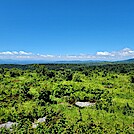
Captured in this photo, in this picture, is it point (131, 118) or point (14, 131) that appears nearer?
point (14, 131)

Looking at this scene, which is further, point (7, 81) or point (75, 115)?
point (7, 81)

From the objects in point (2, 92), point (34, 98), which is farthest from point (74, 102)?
point (2, 92)

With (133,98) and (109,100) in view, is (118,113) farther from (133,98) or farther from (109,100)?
(133,98)

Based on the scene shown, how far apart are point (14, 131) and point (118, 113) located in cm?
1162

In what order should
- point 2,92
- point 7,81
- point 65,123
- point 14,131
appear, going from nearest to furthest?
point 14,131 → point 65,123 → point 2,92 → point 7,81

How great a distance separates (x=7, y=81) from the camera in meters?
42.9

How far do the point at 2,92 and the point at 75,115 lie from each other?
573 inches

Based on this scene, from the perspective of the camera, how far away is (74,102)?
31516 mm

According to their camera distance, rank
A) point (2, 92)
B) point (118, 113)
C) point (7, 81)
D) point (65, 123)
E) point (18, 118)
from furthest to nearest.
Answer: point (7, 81), point (2, 92), point (118, 113), point (18, 118), point (65, 123)

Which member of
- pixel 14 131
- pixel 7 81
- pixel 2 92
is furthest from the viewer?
pixel 7 81

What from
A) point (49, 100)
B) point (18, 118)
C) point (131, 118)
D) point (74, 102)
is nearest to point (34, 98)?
point (49, 100)

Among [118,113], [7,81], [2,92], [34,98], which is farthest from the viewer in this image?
[7,81]

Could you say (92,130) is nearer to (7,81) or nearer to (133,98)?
(133,98)

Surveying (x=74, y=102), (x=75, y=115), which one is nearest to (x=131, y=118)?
(x=75, y=115)
